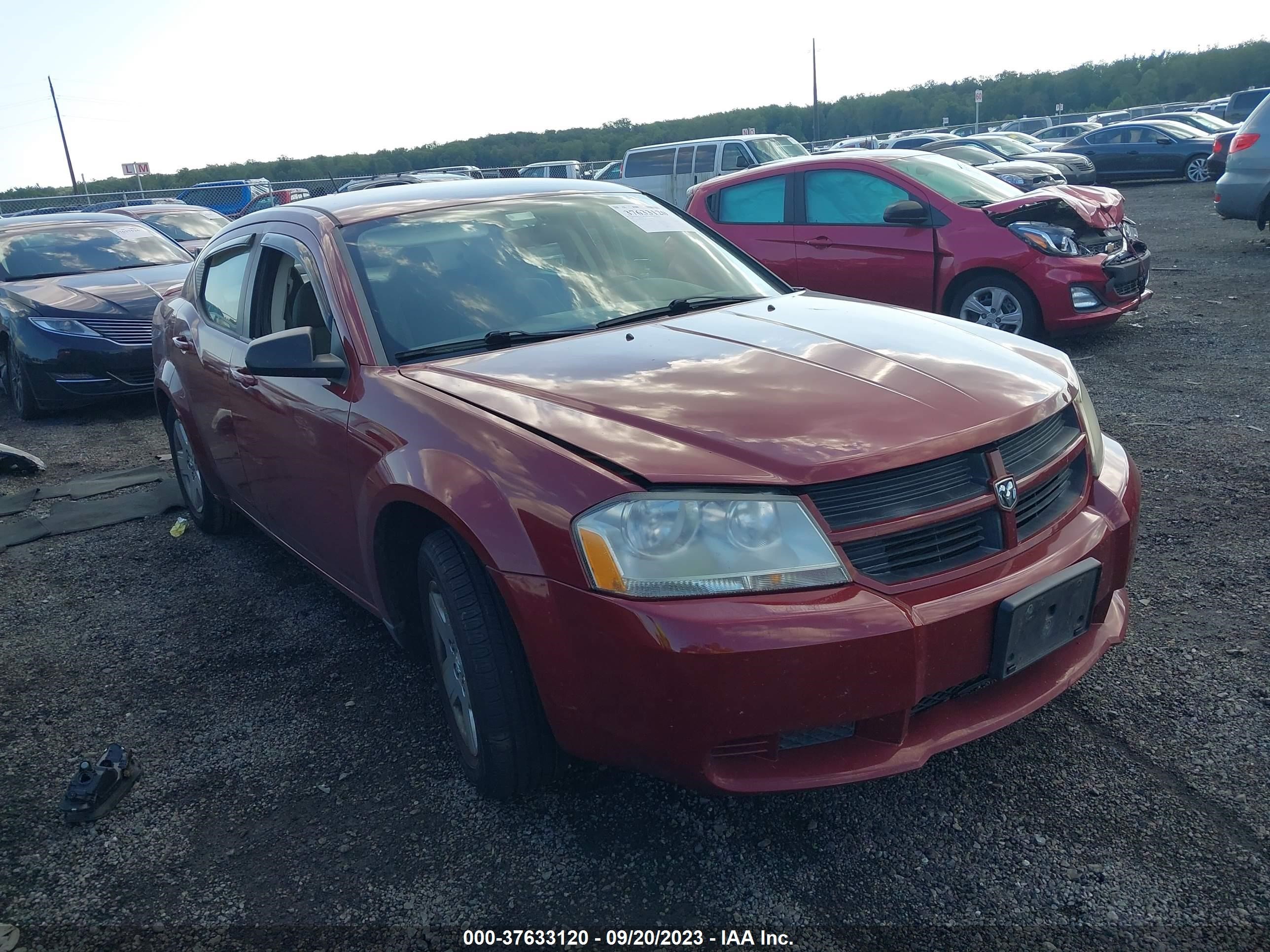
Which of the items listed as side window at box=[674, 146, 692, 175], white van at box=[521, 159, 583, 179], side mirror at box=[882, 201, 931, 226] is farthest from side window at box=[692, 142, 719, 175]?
side mirror at box=[882, 201, 931, 226]

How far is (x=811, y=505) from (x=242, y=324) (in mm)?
2741

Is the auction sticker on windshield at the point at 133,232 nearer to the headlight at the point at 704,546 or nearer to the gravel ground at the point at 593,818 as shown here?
the gravel ground at the point at 593,818

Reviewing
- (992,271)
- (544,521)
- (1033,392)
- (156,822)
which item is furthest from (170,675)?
(992,271)

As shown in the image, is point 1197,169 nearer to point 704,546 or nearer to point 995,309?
point 995,309

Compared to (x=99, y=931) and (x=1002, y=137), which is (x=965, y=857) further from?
(x=1002, y=137)

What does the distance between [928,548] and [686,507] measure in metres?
0.56

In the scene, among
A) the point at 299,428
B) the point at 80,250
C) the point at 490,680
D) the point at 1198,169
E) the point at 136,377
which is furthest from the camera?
the point at 1198,169

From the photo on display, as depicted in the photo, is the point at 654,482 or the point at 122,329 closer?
the point at 654,482

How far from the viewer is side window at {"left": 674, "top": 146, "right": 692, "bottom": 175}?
1839 cm

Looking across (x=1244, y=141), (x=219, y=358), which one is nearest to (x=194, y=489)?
(x=219, y=358)

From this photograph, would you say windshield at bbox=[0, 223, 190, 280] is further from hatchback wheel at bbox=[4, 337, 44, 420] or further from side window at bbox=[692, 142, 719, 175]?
side window at bbox=[692, 142, 719, 175]

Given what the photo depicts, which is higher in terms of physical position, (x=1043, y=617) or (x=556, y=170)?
(x=556, y=170)

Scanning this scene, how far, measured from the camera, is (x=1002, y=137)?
2381cm

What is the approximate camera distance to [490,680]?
7.81 ft
